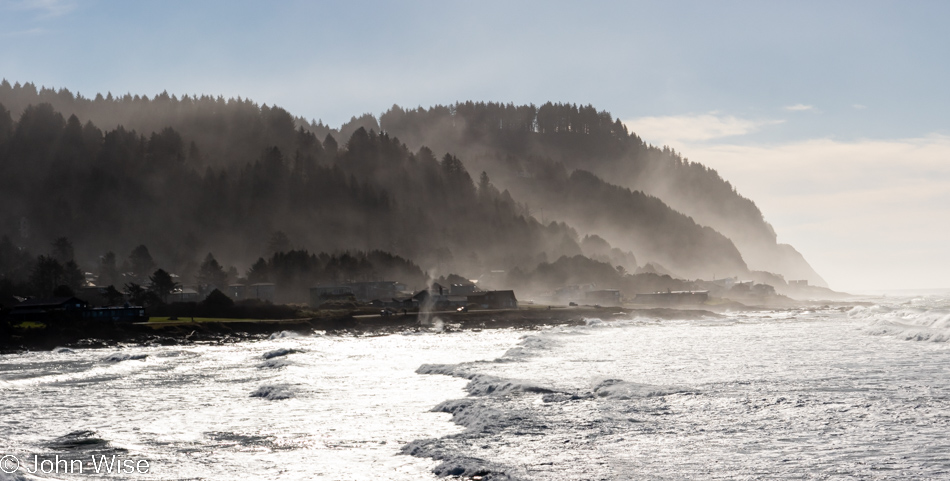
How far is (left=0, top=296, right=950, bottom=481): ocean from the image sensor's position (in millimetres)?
16078

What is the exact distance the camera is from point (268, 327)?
271 feet

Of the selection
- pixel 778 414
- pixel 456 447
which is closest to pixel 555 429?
pixel 456 447

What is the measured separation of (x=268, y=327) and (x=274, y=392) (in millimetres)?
55325

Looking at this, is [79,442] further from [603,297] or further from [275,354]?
[603,297]

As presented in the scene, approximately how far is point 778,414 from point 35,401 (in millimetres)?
27516

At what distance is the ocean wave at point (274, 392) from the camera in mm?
28541

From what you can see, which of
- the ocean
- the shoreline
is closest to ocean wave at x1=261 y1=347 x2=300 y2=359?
the ocean

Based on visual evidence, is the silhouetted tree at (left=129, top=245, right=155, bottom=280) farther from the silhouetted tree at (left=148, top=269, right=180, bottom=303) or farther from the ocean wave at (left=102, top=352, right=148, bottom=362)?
the ocean wave at (left=102, top=352, right=148, bottom=362)

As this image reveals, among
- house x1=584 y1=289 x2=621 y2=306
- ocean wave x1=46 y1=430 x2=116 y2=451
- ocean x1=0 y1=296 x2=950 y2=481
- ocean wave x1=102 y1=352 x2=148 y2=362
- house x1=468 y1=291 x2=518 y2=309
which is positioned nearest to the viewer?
ocean x1=0 y1=296 x2=950 y2=481

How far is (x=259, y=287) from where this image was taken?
123m

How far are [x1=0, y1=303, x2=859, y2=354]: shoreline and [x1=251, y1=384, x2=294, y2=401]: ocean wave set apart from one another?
40.2 metres

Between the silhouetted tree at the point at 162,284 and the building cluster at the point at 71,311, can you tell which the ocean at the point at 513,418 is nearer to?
the building cluster at the point at 71,311

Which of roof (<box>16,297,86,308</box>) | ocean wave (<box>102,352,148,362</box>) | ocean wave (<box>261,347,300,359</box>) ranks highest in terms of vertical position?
roof (<box>16,297,86,308</box>)

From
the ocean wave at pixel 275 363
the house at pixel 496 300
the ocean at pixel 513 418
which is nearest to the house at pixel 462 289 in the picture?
the house at pixel 496 300
